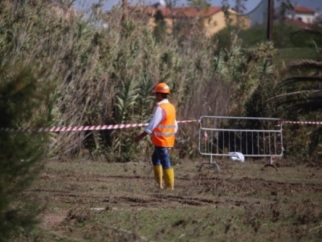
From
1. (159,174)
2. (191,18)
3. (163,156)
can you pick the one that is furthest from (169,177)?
(191,18)

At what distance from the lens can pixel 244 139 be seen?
2708 cm

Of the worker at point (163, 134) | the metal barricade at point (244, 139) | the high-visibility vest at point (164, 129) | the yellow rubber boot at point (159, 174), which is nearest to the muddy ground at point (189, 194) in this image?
the yellow rubber boot at point (159, 174)

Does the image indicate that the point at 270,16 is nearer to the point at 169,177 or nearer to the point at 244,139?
the point at 244,139

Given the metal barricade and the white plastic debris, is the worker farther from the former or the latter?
the metal barricade

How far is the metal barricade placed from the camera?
86.6ft

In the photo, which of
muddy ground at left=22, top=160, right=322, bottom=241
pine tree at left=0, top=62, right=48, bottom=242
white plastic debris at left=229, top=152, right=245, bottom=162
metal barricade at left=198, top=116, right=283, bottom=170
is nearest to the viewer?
pine tree at left=0, top=62, right=48, bottom=242

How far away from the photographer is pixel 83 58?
2480 cm

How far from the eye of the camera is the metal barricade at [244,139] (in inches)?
1039

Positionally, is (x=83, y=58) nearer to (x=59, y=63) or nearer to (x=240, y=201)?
(x=59, y=63)

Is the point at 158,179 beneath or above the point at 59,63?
beneath

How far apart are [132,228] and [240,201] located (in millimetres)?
3495

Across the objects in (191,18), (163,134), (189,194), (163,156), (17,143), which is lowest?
(189,194)

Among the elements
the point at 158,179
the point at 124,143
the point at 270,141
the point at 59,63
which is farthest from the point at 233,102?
the point at 158,179

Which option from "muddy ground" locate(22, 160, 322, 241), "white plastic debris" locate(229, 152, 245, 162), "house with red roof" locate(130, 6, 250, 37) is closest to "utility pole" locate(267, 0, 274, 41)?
"house with red roof" locate(130, 6, 250, 37)
